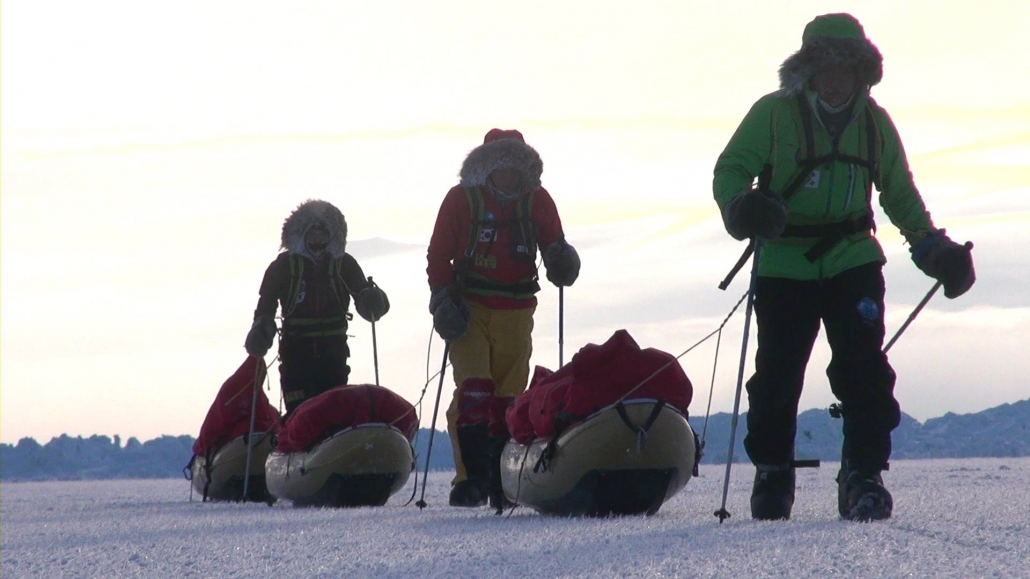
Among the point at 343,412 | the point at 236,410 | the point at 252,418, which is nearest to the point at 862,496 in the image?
the point at 343,412

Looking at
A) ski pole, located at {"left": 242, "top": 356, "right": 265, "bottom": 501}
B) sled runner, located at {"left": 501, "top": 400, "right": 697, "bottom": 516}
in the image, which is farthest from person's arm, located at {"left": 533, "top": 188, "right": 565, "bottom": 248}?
ski pole, located at {"left": 242, "top": 356, "right": 265, "bottom": 501}

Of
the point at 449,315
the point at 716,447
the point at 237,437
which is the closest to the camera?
the point at 449,315

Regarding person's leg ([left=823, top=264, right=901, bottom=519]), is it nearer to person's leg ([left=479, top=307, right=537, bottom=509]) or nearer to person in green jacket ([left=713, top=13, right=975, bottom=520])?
person in green jacket ([left=713, top=13, right=975, bottom=520])

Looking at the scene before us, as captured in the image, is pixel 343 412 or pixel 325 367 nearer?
pixel 343 412

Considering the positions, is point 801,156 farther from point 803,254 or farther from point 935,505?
point 935,505

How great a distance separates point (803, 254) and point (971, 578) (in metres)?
1.98

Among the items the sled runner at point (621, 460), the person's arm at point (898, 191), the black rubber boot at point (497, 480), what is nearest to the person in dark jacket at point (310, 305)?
the black rubber boot at point (497, 480)

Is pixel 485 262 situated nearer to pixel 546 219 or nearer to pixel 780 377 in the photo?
pixel 546 219

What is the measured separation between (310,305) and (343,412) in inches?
63.3

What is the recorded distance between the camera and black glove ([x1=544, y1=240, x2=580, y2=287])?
22.5ft

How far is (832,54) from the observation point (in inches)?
184

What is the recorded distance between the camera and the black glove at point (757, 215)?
4.44 m

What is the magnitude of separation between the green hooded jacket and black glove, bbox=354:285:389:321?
4344 mm

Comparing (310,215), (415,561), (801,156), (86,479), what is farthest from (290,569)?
(86,479)
